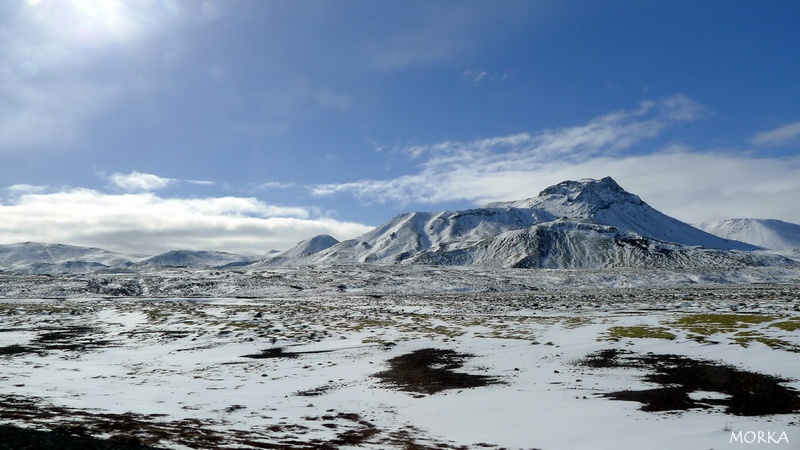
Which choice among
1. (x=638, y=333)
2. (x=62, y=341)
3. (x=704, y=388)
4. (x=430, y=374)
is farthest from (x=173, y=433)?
(x=638, y=333)

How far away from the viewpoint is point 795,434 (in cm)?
1258

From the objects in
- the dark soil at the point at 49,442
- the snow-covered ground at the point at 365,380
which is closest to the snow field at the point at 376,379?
the snow-covered ground at the point at 365,380

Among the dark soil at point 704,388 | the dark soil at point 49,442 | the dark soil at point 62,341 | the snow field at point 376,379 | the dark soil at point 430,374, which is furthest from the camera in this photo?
the dark soil at point 62,341

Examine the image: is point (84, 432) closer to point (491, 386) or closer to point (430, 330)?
point (491, 386)

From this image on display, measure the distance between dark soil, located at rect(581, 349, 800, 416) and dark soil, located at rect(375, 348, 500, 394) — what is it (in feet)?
20.3

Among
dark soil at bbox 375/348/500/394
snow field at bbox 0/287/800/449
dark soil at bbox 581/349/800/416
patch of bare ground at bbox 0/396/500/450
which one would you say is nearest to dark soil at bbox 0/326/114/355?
snow field at bbox 0/287/800/449

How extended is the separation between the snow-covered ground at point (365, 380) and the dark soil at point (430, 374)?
1.02 feet

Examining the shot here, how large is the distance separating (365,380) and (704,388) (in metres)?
14.0

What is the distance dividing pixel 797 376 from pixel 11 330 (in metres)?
55.1

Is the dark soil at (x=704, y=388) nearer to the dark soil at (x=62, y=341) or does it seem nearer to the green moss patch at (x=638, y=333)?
the green moss patch at (x=638, y=333)

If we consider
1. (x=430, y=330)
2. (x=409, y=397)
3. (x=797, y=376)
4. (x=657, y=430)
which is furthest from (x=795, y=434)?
(x=430, y=330)

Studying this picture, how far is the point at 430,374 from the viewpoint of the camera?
23016 millimetres

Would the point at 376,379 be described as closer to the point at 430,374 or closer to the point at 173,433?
the point at 430,374

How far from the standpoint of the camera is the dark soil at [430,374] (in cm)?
2045
